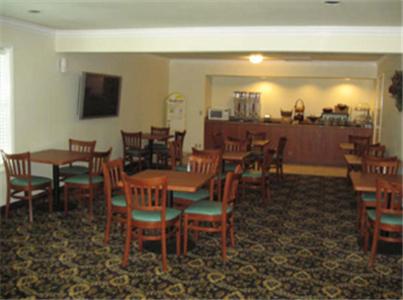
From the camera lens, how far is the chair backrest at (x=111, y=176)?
15.7ft

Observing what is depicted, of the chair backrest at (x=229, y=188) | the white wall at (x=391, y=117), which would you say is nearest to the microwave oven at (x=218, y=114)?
the white wall at (x=391, y=117)

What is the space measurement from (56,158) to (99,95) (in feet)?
7.92

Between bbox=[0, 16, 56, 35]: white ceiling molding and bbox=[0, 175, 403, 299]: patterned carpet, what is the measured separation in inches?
97.2

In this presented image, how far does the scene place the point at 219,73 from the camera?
11.8 metres

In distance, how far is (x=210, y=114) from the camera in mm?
12023

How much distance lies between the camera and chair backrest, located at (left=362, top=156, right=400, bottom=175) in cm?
568

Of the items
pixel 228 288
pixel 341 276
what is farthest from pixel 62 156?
pixel 341 276

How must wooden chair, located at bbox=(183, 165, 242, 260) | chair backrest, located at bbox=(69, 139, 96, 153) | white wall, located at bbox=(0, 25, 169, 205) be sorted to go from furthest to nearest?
chair backrest, located at bbox=(69, 139, 96, 153)
white wall, located at bbox=(0, 25, 169, 205)
wooden chair, located at bbox=(183, 165, 242, 260)

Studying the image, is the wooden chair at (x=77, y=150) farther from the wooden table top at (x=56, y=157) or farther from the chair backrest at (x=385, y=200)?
the chair backrest at (x=385, y=200)

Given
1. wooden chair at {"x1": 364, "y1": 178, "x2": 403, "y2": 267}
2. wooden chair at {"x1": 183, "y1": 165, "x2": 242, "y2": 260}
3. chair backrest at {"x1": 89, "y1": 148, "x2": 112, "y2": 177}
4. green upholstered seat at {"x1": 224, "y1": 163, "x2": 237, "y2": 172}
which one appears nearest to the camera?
wooden chair at {"x1": 364, "y1": 178, "x2": 403, "y2": 267}

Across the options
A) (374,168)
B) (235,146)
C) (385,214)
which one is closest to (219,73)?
(235,146)

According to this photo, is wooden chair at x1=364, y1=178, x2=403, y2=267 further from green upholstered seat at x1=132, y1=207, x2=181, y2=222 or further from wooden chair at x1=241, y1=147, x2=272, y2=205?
wooden chair at x1=241, y1=147, x2=272, y2=205

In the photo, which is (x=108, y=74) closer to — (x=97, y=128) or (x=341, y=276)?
(x=97, y=128)

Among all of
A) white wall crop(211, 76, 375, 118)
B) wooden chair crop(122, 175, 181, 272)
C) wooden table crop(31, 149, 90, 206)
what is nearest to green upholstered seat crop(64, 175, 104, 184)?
wooden table crop(31, 149, 90, 206)
